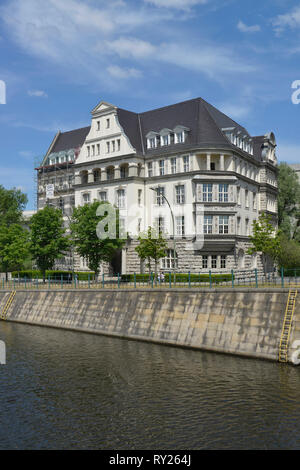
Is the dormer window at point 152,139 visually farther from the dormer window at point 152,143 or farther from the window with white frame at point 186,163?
the window with white frame at point 186,163

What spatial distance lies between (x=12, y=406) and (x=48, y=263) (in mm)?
37434

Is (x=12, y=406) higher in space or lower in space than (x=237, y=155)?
lower

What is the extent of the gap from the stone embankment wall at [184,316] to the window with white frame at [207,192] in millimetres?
21718

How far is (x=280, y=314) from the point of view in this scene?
76.9ft

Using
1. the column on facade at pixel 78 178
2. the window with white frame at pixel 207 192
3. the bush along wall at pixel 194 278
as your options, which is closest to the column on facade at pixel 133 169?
the window with white frame at pixel 207 192

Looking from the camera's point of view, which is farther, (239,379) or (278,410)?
(239,379)

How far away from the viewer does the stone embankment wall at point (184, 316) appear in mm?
23703

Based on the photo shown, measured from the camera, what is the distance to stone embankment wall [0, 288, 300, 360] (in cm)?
2370

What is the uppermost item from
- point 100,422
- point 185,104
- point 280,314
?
point 185,104

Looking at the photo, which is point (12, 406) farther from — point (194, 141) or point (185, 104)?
point (185, 104)

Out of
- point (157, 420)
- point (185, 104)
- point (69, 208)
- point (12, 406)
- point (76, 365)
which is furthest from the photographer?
point (69, 208)

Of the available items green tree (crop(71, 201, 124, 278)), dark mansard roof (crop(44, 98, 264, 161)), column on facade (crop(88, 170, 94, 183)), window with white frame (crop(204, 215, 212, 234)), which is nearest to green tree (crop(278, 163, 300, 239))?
dark mansard roof (crop(44, 98, 264, 161))
